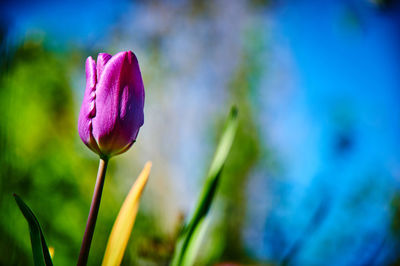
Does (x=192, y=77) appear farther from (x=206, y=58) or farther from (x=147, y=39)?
(x=147, y=39)

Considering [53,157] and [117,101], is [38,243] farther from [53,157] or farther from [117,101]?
[53,157]

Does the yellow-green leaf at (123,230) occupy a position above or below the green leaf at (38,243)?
above

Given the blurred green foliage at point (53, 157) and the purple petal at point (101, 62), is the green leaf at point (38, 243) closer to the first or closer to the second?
the purple petal at point (101, 62)

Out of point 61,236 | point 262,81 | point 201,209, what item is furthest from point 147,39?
point 201,209

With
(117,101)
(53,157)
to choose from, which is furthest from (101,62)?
(53,157)

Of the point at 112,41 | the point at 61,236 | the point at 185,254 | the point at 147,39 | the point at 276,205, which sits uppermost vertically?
the point at 147,39

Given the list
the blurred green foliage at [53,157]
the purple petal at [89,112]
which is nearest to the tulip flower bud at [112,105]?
the purple petal at [89,112]
